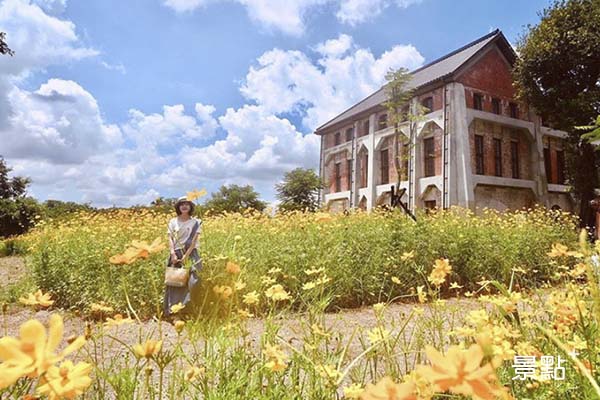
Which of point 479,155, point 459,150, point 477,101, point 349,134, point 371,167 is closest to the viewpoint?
point 459,150

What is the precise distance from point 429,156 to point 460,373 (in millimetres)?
21632

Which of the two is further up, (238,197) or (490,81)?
(490,81)

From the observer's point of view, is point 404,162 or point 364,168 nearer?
point 404,162

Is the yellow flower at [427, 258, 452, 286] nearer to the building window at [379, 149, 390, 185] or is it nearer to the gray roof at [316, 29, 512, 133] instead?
the gray roof at [316, 29, 512, 133]

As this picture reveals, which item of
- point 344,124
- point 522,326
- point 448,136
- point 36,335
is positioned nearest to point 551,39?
point 448,136

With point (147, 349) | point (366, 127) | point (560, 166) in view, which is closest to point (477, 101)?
point (366, 127)

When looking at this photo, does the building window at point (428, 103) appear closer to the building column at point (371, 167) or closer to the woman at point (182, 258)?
the building column at point (371, 167)

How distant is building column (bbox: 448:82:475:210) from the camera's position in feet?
62.8

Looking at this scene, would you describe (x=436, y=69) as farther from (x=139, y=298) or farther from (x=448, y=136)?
(x=139, y=298)

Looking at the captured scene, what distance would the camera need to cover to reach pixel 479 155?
816 inches

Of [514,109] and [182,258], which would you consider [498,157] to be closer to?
[514,109]

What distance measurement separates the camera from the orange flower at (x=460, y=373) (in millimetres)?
551

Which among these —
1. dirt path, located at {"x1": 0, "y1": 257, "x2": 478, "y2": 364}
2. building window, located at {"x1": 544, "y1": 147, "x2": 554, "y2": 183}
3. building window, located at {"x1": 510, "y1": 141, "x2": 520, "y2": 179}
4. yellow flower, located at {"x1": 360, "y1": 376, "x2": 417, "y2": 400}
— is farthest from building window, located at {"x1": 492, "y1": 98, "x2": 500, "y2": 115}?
yellow flower, located at {"x1": 360, "y1": 376, "x2": 417, "y2": 400}

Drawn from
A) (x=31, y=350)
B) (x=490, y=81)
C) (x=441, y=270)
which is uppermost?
(x=490, y=81)
